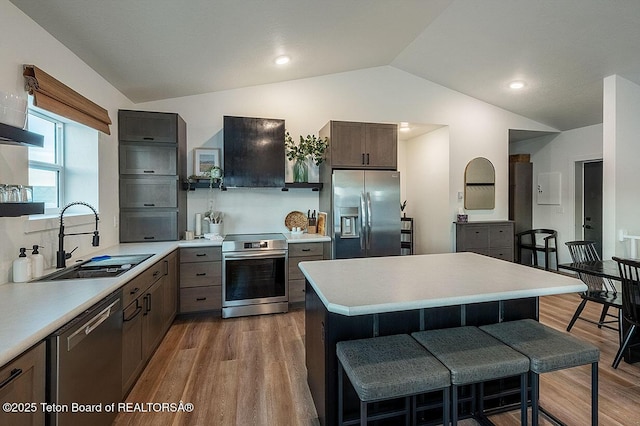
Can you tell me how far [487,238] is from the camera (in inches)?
187

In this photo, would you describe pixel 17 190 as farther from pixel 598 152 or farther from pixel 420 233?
pixel 598 152

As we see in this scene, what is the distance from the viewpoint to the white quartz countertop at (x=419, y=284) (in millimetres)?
1425

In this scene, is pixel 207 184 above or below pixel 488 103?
below

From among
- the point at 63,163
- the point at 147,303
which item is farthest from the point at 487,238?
the point at 63,163

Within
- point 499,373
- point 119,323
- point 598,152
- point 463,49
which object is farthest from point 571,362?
point 598,152

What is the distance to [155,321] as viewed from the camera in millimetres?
2666

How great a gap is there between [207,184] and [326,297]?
293 centimetres

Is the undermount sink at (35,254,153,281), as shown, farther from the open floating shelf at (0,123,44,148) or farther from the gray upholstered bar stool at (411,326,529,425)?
the gray upholstered bar stool at (411,326,529,425)

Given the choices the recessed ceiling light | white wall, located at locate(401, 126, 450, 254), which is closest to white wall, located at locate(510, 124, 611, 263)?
white wall, located at locate(401, 126, 450, 254)

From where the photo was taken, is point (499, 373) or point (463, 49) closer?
point (499, 373)

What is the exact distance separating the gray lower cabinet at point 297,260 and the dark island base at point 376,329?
1582 mm

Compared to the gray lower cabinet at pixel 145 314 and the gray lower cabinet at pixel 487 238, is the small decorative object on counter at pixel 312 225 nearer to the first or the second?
the gray lower cabinet at pixel 145 314

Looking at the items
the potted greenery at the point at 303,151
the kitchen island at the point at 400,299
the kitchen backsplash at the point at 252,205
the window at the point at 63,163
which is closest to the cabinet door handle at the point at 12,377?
the kitchen island at the point at 400,299

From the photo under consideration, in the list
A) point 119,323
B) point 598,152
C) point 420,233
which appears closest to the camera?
point 119,323
